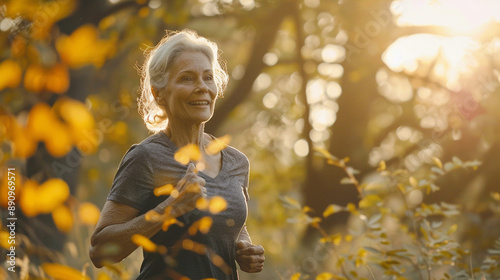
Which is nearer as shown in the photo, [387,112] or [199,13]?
[199,13]

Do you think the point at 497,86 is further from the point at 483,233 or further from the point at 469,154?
the point at 483,233

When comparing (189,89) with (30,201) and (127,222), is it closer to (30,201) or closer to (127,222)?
(127,222)

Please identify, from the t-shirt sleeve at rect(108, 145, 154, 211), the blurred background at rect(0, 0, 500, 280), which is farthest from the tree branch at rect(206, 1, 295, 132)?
the t-shirt sleeve at rect(108, 145, 154, 211)

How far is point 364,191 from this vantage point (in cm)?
355

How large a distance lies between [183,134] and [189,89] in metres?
0.20

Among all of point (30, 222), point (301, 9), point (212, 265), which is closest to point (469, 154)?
point (301, 9)

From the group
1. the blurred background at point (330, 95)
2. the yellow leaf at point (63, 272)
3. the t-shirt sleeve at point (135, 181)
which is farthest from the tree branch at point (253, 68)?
the yellow leaf at point (63, 272)

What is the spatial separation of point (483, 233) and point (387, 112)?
10.6 ft

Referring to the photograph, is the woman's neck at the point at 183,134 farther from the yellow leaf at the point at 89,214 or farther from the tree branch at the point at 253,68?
the tree branch at the point at 253,68

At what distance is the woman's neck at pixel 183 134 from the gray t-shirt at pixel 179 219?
0.05 meters

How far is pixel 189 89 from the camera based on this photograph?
2.29m

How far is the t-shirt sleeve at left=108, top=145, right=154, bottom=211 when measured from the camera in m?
2.11

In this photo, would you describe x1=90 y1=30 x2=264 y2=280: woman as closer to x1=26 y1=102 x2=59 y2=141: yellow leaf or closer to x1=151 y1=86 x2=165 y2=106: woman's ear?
x1=151 y1=86 x2=165 y2=106: woman's ear

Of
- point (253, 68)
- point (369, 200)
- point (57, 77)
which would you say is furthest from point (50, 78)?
point (253, 68)
